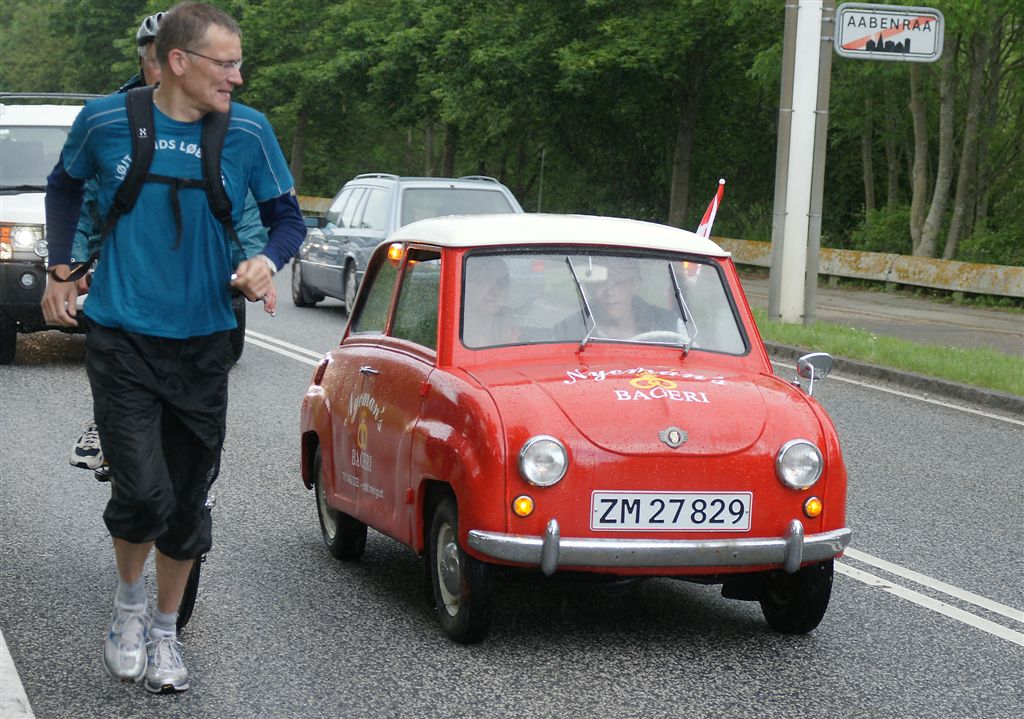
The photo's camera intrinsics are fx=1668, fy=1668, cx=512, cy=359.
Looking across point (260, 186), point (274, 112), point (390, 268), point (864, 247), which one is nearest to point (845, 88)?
point (864, 247)

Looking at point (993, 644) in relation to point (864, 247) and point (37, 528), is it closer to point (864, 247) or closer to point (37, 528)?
point (37, 528)

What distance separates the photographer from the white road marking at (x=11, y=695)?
4559mm

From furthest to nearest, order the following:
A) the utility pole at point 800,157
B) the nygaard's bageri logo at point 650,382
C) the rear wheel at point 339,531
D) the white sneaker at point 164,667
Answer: the utility pole at point 800,157, the rear wheel at point 339,531, the nygaard's bageri logo at point 650,382, the white sneaker at point 164,667

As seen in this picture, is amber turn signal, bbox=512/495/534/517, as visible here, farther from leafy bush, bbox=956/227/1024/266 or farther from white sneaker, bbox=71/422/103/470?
leafy bush, bbox=956/227/1024/266

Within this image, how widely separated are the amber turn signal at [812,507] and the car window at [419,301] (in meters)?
1.47

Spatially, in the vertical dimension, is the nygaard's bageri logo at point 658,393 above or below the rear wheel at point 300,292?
above

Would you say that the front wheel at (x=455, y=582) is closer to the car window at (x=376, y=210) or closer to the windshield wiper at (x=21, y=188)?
the windshield wiper at (x=21, y=188)

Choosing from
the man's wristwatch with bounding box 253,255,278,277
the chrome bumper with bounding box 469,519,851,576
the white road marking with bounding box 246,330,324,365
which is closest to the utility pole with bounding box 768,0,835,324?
the white road marking with bounding box 246,330,324,365

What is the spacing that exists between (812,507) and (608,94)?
35709 mm

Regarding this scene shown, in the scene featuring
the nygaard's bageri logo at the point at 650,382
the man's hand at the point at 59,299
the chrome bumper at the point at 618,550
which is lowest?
the chrome bumper at the point at 618,550

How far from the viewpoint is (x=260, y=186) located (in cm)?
489

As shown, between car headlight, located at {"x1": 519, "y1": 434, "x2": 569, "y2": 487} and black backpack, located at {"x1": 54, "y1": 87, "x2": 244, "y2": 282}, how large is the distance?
1233 mm

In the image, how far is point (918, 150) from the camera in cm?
2952

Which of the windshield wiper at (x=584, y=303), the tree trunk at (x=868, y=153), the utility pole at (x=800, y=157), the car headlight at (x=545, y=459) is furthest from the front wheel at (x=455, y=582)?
the tree trunk at (x=868, y=153)
